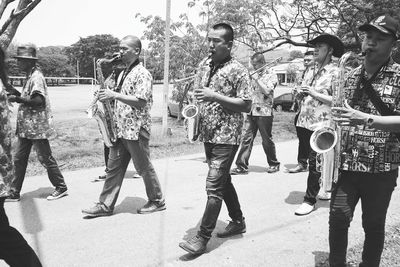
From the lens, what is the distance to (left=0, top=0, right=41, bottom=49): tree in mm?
7867

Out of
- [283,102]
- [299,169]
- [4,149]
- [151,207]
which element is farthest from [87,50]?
[4,149]

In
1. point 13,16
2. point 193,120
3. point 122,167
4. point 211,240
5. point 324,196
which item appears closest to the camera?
point 193,120

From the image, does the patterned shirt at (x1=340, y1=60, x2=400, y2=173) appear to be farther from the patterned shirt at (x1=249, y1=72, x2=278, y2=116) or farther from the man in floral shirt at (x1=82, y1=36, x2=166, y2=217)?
the patterned shirt at (x1=249, y1=72, x2=278, y2=116)

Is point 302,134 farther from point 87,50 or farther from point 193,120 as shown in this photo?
point 87,50

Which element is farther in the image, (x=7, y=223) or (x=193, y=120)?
(x=193, y=120)

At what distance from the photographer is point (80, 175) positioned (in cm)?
655

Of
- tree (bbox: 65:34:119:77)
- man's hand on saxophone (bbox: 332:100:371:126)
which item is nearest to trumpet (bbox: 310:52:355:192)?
man's hand on saxophone (bbox: 332:100:371:126)

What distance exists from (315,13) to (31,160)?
11.3 m

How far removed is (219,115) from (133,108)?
1.27m

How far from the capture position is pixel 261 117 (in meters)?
6.95

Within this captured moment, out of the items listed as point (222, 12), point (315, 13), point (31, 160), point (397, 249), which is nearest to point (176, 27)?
point (222, 12)

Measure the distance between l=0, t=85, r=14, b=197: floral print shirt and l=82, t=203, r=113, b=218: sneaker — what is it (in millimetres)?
1952

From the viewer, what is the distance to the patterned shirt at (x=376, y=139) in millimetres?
2793

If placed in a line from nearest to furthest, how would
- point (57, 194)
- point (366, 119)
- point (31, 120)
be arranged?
point (366, 119) < point (31, 120) < point (57, 194)
